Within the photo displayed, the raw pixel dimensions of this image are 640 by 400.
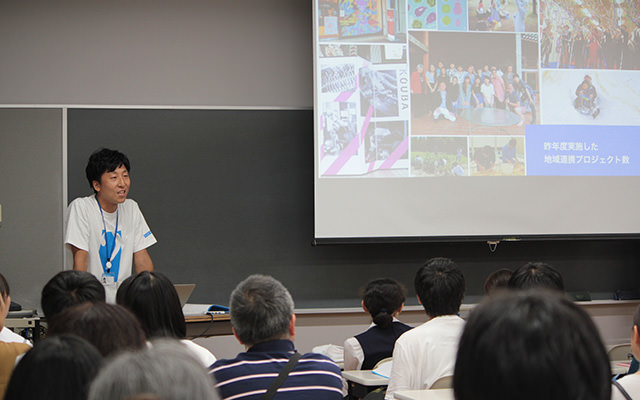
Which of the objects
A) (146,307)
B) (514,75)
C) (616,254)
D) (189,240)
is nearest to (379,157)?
(514,75)

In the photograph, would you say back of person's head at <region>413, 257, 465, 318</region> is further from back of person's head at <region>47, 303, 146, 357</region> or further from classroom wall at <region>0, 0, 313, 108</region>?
classroom wall at <region>0, 0, 313, 108</region>

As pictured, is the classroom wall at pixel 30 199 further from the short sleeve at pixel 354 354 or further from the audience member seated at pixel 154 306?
the audience member seated at pixel 154 306

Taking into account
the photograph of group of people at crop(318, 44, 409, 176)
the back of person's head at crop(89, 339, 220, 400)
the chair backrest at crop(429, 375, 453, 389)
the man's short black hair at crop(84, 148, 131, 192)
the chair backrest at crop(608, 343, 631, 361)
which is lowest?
the chair backrest at crop(608, 343, 631, 361)

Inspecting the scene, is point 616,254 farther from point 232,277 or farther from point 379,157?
point 232,277

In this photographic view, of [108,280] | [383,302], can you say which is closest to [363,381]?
[383,302]

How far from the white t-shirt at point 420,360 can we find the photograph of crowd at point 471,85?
248 cm

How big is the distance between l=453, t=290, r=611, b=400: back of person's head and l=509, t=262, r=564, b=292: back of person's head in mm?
1848

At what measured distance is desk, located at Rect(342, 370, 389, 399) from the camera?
8.31 ft

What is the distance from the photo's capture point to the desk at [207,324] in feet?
12.1

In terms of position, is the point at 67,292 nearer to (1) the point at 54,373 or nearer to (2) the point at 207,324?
(1) the point at 54,373

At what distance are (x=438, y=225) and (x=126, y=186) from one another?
2129 mm

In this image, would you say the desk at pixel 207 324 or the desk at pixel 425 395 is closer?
the desk at pixel 425 395

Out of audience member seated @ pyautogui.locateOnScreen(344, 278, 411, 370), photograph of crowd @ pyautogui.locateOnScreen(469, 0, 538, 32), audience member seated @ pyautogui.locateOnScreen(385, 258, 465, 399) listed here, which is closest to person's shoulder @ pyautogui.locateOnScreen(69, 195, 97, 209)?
audience member seated @ pyautogui.locateOnScreen(344, 278, 411, 370)

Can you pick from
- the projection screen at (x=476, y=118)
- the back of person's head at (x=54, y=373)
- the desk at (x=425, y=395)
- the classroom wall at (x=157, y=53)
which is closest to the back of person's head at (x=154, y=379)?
the back of person's head at (x=54, y=373)
